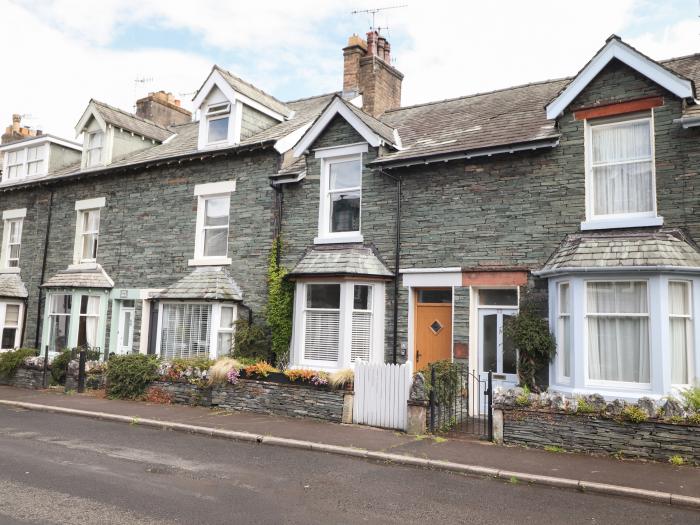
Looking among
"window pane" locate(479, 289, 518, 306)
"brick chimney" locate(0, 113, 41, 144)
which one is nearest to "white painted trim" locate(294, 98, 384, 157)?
"window pane" locate(479, 289, 518, 306)

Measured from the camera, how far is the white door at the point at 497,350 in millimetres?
12750

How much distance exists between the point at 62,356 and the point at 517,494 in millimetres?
14533

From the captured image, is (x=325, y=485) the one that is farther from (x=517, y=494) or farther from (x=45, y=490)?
(x=45, y=490)

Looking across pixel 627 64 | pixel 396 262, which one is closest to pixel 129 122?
pixel 396 262

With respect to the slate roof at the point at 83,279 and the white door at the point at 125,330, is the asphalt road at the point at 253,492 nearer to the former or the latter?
the white door at the point at 125,330

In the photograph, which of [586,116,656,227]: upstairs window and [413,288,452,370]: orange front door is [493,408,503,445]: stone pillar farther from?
[586,116,656,227]: upstairs window

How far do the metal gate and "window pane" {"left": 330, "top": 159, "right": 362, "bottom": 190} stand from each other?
549 centimetres

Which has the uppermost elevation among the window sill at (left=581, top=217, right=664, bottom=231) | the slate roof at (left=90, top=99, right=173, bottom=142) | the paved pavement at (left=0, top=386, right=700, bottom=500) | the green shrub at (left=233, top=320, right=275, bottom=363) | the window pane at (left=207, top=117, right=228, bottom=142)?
the slate roof at (left=90, top=99, right=173, bottom=142)

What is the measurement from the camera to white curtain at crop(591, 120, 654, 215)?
11.7 m

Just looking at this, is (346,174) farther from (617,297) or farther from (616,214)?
(617,297)

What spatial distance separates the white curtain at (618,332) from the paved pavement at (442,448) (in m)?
2.46

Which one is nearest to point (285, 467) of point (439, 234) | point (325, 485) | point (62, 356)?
point (325, 485)

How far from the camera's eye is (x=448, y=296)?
1370 cm

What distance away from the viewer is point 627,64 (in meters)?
11.8
